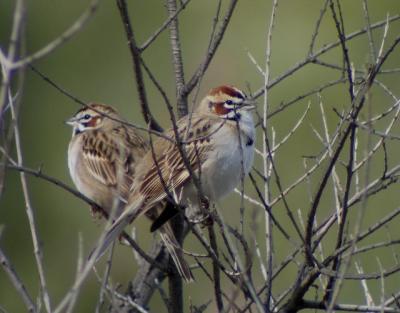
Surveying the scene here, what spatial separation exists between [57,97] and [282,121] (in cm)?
345

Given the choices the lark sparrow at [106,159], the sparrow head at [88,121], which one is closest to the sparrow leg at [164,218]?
the lark sparrow at [106,159]

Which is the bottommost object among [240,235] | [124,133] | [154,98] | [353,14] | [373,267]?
[373,267]

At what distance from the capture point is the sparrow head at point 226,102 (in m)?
6.58

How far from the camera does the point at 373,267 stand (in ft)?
34.3

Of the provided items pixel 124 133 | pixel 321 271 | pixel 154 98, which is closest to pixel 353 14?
pixel 154 98

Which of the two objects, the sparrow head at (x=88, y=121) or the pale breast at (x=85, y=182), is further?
the sparrow head at (x=88, y=121)

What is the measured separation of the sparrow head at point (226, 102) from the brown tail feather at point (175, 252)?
38.7 inches

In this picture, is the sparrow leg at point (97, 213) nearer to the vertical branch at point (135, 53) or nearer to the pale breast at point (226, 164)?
the pale breast at point (226, 164)

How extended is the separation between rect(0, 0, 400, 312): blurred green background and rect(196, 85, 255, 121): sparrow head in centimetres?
320

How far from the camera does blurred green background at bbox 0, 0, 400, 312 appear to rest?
1124 centimetres

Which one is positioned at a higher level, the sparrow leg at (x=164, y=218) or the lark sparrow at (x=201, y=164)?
the lark sparrow at (x=201, y=164)

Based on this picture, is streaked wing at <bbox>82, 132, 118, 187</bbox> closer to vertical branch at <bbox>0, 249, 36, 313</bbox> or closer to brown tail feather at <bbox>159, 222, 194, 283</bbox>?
brown tail feather at <bbox>159, 222, 194, 283</bbox>

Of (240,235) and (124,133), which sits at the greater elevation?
(124,133)

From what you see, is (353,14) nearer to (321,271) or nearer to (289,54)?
(289,54)
